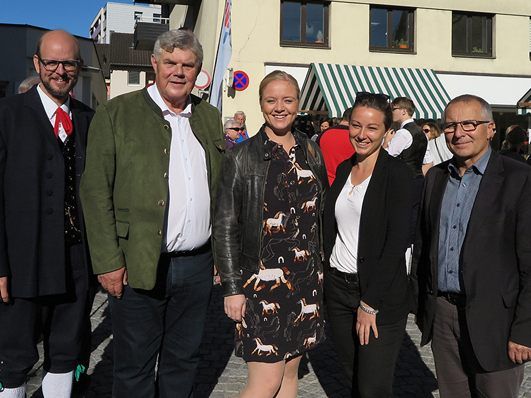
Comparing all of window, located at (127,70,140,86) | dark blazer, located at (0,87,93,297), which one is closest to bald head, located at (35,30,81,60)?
dark blazer, located at (0,87,93,297)

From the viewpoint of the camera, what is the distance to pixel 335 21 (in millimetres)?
15352

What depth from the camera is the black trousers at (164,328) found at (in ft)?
9.45

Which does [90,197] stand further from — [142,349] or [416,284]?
[416,284]

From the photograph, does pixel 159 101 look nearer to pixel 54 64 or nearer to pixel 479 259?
pixel 54 64

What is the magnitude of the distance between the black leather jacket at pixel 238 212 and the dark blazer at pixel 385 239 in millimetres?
533

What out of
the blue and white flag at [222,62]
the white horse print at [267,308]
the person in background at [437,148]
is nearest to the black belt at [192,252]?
the white horse print at [267,308]

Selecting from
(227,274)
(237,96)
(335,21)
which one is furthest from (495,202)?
(335,21)

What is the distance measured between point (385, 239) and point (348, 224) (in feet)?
0.69

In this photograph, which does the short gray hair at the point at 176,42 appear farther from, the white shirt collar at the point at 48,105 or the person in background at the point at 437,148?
the person in background at the point at 437,148

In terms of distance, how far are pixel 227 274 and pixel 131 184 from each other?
25.7 inches

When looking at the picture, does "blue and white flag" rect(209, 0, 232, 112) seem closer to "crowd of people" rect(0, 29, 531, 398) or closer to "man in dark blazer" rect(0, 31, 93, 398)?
"man in dark blazer" rect(0, 31, 93, 398)

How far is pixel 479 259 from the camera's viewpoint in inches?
102

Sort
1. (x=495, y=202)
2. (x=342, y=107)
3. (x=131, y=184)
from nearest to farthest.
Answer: (x=495, y=202), (x=131, y=184), (x=342, y=107)

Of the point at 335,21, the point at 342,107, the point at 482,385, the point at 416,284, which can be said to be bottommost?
the point at 482,385
